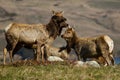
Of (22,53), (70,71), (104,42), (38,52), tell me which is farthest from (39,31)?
(22,53)

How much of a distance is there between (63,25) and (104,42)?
8.36ft

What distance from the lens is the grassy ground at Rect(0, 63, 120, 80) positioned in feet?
49.1

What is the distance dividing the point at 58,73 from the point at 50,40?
9859 mm

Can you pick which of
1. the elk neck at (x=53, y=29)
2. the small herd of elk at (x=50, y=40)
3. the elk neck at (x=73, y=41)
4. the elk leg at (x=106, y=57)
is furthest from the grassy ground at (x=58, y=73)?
the elk neck at (x=73, y=41)

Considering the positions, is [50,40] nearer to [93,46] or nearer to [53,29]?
[53,29]

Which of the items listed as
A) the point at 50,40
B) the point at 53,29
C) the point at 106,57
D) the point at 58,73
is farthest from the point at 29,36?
the point at 58,73

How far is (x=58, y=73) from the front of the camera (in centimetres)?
1577

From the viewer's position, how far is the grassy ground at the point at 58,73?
1495 centimetres

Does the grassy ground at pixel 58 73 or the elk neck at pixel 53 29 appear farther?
the elk neck at pixel 53 29

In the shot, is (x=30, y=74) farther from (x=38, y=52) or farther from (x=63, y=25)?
(x=63, y=25)

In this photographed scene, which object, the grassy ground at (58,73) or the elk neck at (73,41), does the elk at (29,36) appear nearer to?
the elk neck at (73,41)

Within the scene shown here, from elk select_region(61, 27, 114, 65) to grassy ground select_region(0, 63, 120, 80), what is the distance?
30.6 ft

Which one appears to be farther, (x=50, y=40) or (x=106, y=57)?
(x=106, y=57)

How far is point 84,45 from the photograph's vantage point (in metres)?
28.8
